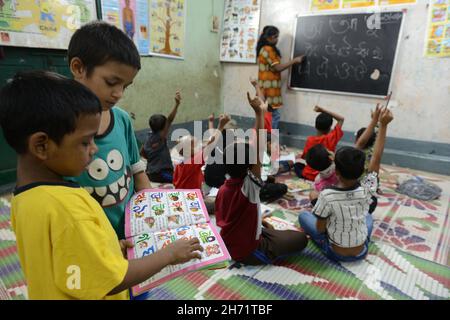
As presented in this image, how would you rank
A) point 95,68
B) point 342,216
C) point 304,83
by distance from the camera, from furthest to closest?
point 304,83 < point 342,216 < point 95,68

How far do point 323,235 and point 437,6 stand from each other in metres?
2.91

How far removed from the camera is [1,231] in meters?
1.87

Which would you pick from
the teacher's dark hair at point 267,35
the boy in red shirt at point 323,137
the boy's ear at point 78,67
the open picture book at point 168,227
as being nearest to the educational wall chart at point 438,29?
the boy in red shirt at point 323,137

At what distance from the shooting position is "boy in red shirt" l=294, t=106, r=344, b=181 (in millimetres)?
2644

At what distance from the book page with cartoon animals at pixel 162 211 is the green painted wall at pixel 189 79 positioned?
9.12ft

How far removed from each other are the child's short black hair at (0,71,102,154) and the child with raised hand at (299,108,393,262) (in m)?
1.27

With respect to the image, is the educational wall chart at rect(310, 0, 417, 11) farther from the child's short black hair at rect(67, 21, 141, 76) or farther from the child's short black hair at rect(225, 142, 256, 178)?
the child's short black hair at rect(67, 21, 141, 76)

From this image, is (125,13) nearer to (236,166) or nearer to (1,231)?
(1,231)

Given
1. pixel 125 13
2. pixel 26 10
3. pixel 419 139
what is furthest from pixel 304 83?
pixel 26 10

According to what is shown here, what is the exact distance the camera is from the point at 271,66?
12.6ft

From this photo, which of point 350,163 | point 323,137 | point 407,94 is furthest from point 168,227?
point 407,94

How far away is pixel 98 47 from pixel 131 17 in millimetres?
2921

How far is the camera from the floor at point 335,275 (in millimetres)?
1416

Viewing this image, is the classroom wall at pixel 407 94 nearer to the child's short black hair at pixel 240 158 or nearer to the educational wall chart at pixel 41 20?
the educational wall chart at pixel 41 20
